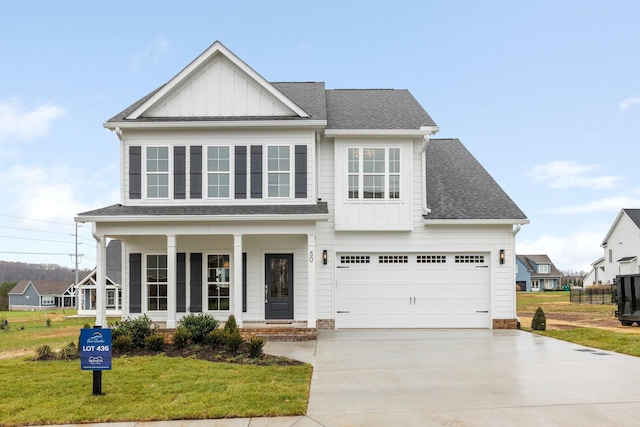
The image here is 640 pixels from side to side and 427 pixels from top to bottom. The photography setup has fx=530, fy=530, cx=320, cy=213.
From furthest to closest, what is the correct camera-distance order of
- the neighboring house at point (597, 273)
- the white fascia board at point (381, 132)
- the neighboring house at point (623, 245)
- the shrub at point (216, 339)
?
the neighboring house at point (597, 273)
the neighboring house at point (623, 245)
the white fascia board at point (381, 132)
the shrub at point (216, 339)

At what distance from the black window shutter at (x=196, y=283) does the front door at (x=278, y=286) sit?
209 cm

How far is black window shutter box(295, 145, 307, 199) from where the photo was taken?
1634 cm

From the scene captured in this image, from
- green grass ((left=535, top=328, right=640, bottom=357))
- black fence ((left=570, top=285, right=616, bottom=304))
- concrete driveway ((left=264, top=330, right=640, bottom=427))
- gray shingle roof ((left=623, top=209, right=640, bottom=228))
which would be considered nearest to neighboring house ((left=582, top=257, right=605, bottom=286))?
gray shingle roof ((left=623, top=209, right=640, bottom=228))

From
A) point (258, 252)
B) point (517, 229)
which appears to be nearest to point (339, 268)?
point (258, 252)

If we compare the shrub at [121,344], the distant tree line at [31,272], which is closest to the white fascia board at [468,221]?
the shrub at [121,344]

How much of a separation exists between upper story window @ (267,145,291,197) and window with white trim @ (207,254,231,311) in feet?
8.80

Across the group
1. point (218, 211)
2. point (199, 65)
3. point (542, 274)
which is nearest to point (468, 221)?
point (218, 211)

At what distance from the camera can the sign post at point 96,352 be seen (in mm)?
8055

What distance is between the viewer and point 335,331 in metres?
16.5

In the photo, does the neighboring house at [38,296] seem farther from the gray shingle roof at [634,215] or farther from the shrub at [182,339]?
the shrub at [182,339]

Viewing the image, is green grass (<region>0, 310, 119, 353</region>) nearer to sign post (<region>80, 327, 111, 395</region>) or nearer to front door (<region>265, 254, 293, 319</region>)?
sign post (<region>80, 327, 111, 395</region>)

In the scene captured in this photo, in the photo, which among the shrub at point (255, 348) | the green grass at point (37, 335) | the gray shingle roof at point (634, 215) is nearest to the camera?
the shrub at point (255, 348)

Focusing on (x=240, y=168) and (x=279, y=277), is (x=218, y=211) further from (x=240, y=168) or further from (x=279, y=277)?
(x=279, y=277)

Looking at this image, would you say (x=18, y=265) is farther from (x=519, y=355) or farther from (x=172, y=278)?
(x=519, y=355)
